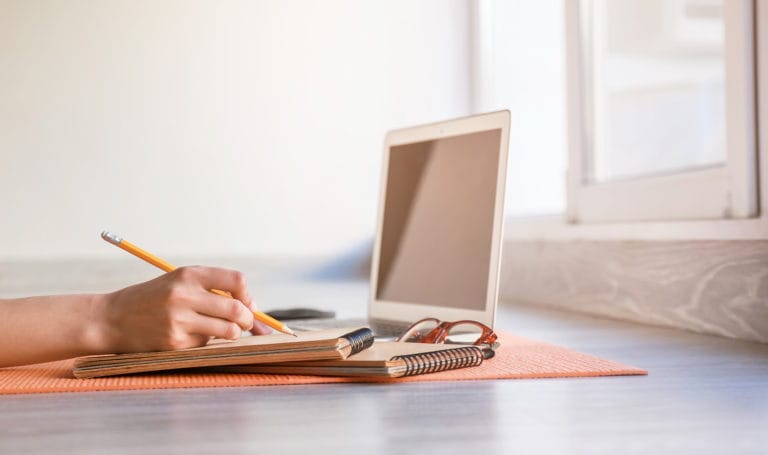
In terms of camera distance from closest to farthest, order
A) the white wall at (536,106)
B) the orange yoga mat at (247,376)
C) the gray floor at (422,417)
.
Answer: the gray floor at (422,417)
the orange yoga mat at (247,376)
the white wall at (536,106)

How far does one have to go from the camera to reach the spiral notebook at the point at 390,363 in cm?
95

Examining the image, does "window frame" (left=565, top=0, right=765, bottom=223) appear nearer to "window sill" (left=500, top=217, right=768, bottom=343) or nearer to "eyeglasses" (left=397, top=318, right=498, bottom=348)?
"window sill" (left=500, top=217, right=768, bottom=343)

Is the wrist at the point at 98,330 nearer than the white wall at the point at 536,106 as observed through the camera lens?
Yes

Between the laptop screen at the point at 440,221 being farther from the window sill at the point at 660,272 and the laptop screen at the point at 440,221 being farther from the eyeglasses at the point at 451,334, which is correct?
the window sill at the point at 660,272

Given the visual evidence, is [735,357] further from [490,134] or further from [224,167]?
[224,167]

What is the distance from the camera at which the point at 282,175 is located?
3.97 metres

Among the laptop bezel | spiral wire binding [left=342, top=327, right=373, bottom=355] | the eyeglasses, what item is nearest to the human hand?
spiral wire binding [left=342, top=327, right=373, bottom=355]

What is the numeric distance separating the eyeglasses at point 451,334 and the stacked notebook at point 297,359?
0.11 metres

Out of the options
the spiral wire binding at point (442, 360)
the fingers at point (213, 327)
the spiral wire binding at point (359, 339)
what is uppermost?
the fingers at point (213, 327)

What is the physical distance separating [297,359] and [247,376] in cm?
7

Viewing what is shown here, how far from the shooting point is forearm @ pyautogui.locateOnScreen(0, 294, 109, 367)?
1026mm

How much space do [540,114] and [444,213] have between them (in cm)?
158

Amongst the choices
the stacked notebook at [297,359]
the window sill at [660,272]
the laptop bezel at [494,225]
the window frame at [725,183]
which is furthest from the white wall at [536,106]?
the stacked notebook at [297,359]

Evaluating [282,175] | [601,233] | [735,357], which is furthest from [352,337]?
[282,175]
